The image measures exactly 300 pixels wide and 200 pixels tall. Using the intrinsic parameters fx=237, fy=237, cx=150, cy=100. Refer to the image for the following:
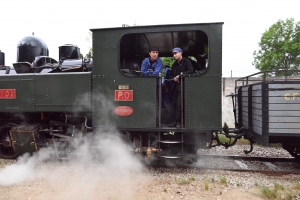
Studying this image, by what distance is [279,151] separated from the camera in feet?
21.5

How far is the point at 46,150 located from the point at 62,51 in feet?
8.75

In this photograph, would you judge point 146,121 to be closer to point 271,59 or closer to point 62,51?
point 62,51

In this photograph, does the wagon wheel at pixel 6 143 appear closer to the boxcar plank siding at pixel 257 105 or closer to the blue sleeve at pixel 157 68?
the blue sleeve at pixel 157 68

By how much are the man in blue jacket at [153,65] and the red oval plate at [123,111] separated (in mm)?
757

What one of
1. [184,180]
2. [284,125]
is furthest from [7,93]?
[284,125]

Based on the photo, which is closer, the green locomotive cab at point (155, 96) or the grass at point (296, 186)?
the grass at point (296, 186)

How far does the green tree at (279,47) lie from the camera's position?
38.5m

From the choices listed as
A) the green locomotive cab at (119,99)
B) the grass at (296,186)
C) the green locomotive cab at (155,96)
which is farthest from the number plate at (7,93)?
the grass at (296,186)

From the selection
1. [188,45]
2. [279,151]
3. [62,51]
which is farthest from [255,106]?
→ [62,51]

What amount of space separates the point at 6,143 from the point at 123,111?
3.10 metres

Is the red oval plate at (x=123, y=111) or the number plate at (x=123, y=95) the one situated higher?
the number plate at (x=123, y=95)

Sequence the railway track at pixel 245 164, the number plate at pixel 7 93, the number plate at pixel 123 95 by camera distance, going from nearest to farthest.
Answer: the number plate at pixel 123 95 → the railway track at pixel 245 164 → the number plate at pixel 7 93

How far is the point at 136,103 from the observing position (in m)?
4.55

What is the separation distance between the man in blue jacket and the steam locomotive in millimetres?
165
